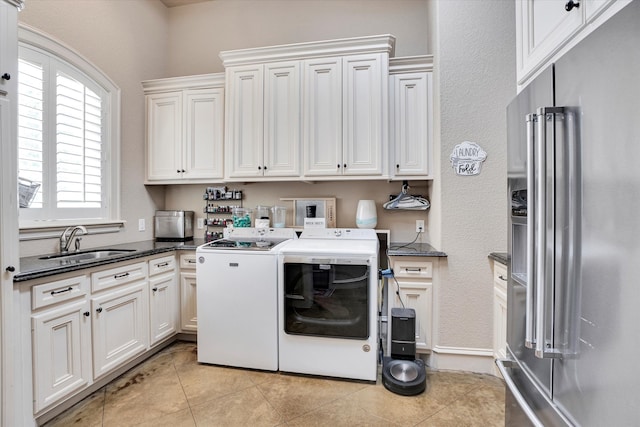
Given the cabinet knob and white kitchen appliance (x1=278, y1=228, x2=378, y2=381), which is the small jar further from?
the cabinet knob

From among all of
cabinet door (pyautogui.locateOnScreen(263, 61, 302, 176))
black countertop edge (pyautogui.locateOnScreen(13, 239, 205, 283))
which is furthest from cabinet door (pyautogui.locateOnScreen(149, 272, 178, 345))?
cabinet door (pyautogui.locateOnScreen(263, 61, 302, 176))

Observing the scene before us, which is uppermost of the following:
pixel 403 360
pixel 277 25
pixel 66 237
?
pixel 277 25

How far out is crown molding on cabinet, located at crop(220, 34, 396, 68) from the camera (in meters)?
2.51

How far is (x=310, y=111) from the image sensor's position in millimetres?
2652

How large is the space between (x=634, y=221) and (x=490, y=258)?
5.76 feet

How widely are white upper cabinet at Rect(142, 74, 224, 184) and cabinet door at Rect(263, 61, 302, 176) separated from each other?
0.53 metres

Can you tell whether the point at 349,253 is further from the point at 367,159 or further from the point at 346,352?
the point at 367,159

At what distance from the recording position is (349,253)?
2.12 m

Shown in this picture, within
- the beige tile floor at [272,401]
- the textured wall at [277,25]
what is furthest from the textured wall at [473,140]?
the textured wall at [277,25]

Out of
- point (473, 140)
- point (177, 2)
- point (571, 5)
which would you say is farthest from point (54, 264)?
point (177, 2)

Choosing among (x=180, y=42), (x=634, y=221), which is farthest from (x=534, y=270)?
(x=180, y=42)

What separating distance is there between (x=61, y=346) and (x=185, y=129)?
205cm

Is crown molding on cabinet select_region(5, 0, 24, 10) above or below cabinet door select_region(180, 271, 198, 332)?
above

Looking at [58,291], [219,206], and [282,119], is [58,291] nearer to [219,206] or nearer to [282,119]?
[219,206]
